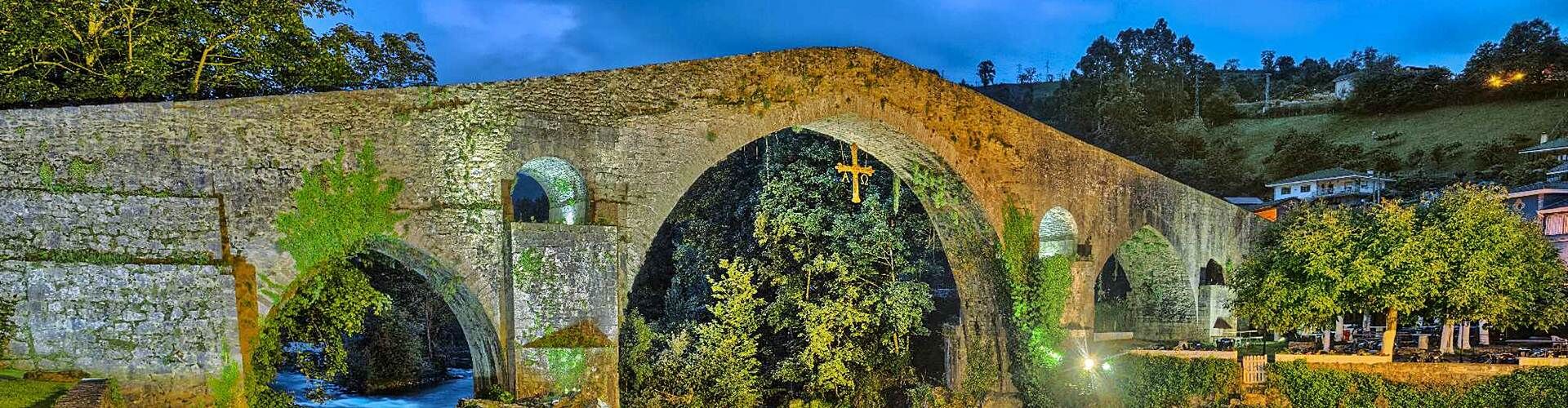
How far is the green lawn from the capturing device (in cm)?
916

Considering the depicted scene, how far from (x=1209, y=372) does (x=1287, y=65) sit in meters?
66.5

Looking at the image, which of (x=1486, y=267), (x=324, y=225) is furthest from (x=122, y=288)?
(x=1486, y=267)

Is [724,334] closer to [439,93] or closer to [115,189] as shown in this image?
[439,93]

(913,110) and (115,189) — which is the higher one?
(913,110)

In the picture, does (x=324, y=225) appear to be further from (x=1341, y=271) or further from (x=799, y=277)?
(x=1341, y=271)

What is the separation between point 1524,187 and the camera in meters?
31.4

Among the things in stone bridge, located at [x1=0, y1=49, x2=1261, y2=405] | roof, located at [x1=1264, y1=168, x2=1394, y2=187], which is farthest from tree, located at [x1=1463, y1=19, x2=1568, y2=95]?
stone bridge, located at [x1=0, y1=49, x2=1261, y2=405]

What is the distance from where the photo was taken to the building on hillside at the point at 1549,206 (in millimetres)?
29250

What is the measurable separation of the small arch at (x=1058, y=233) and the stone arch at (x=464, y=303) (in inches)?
445

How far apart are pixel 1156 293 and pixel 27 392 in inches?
892

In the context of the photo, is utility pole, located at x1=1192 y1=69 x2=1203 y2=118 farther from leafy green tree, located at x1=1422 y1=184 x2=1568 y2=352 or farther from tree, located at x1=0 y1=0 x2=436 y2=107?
tree, located at x1=0 y1=0 x2=436 y2=107

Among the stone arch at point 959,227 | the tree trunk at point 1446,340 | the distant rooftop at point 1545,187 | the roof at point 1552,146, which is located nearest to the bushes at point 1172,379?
the stone arch at point 959,227

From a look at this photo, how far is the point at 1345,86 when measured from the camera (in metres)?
59.3

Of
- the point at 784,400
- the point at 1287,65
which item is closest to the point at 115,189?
the point at 784,400
